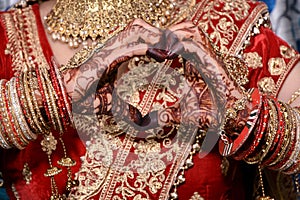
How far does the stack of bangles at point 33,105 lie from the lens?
1.07 meters

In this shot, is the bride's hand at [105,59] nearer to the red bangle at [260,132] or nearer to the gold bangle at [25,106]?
the gold bangle at [25,106]

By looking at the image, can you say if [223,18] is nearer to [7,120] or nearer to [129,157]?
[129,157]

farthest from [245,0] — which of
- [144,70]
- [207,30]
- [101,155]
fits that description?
[101,155]

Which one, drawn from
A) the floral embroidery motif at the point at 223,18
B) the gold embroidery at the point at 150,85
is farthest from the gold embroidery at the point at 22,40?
the floral embroidery motif at the point at 223,18

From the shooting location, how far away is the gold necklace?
130 centimetres

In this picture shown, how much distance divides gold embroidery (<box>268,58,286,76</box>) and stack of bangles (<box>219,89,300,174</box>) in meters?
0.16

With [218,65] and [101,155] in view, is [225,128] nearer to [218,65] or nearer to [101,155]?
[218,65]

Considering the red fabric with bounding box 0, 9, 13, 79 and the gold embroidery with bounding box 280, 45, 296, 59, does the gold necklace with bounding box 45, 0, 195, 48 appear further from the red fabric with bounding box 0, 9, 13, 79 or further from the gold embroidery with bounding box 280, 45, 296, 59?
the gold embroidery with bounding box 280, 45, 296, 59

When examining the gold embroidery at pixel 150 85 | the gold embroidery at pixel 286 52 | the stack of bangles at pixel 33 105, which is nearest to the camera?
the stack of bangles at pixel 33 105

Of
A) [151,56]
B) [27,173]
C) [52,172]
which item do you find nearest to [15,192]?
[27,173]

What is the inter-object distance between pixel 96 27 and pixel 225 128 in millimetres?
321

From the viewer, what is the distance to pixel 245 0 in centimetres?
140

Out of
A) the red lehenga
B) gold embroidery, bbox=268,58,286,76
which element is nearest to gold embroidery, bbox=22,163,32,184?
the red lehenga

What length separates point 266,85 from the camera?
1.30 meters
